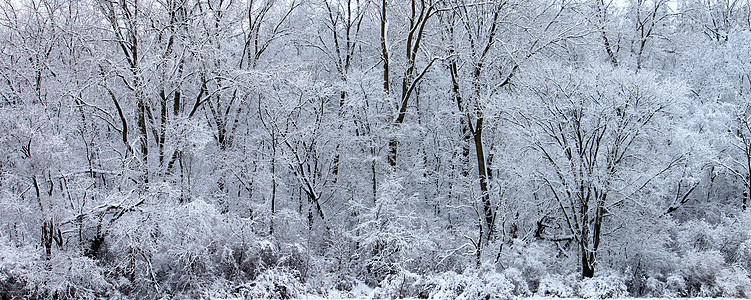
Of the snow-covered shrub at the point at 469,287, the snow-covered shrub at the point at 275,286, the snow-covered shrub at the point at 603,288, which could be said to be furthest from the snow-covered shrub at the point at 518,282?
the snow-covered shrub at the point at 275,286

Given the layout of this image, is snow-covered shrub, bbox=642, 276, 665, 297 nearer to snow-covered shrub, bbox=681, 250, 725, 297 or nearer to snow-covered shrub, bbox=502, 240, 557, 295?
snow-covered shrub, bbox=681, 250, 725, 297

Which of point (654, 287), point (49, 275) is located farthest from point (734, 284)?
point (49, 275)

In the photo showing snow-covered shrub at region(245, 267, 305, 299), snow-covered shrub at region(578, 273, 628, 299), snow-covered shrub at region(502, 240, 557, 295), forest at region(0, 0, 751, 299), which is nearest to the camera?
snow-covered shrub at region(245, 267, 305, 299)

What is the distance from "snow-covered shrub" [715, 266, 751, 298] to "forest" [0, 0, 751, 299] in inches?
2.3

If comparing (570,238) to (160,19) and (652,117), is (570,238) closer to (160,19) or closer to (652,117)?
(652,117)

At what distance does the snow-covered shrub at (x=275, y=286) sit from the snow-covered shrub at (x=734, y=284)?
9.31m

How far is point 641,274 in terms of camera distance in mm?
12125

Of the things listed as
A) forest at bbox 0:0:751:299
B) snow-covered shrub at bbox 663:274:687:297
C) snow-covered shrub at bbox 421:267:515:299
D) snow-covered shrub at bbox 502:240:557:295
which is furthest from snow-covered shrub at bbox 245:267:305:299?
snow-covered shrub at bbox 663:274:687:297

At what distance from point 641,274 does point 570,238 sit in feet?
6.45

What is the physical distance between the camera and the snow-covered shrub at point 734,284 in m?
10.2

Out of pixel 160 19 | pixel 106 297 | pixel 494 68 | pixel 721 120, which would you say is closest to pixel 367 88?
pixel 494 68

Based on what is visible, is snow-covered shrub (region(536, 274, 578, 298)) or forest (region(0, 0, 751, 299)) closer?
snow-covered shrub (region(536, 274, 578, 298))

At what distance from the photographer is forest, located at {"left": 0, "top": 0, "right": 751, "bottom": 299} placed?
33.5 feet

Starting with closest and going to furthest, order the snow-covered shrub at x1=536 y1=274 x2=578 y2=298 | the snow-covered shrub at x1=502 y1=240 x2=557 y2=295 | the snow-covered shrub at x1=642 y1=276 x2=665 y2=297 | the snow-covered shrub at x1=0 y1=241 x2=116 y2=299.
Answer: the snow-covered shrub at x1=0 y1=241 x2=116 y2=299 → the snow-covered shrub at x1=536 y1=274 x2=578 y2=298 → the snow-covered shrub at x1=642 y1=276 x2=665 y2=297 → the snow-covered shrub at x1=502 y1=240 x2=557 y2=295
